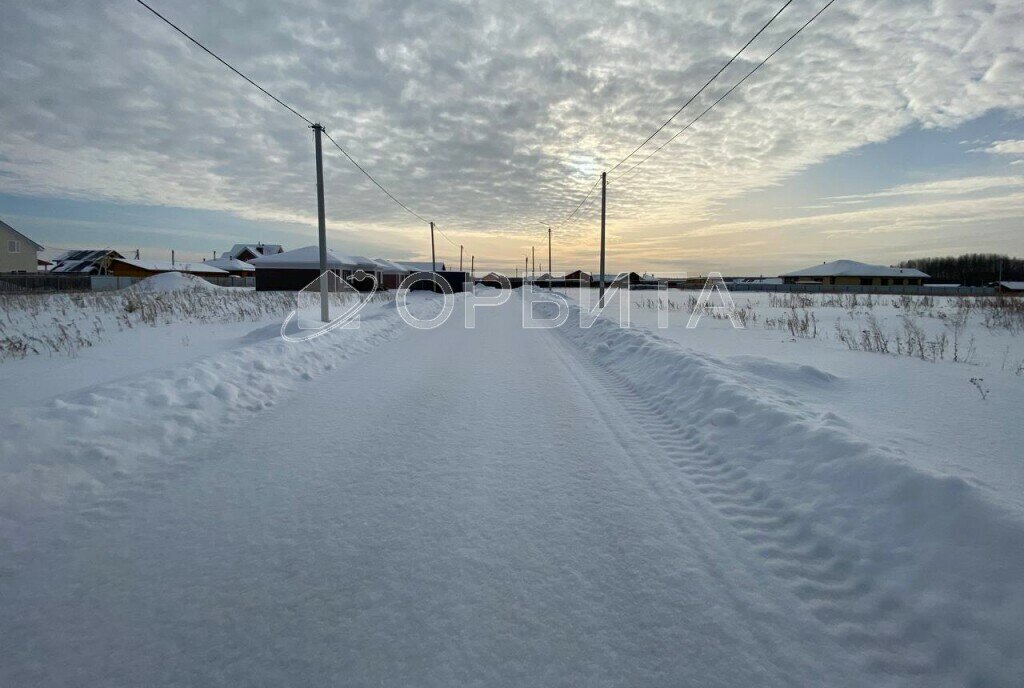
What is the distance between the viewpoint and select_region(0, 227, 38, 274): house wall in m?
45.5

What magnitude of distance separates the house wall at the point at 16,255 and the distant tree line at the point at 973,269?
13622 cm

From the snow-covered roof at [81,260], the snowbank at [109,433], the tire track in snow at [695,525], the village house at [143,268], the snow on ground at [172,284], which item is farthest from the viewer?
the snow-covered roof at [81,260]

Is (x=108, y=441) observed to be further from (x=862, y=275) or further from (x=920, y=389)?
(x=862, y=275)

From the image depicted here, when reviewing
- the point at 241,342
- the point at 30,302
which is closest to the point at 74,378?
the point at 241,342

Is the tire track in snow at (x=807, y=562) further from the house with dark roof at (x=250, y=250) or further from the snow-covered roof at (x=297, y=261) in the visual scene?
the house with dark roof at (x=250, y=250)

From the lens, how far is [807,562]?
9.48ft

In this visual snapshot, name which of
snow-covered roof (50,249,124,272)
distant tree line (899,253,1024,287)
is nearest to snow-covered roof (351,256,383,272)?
snow-covered roof (50,249,124,272)

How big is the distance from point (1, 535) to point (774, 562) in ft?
16.1

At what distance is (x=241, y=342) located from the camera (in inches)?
441

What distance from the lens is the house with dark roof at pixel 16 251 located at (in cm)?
4550

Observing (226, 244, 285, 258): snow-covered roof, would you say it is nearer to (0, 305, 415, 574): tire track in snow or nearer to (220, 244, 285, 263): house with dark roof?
(220, 244, 285, 263): house with dark roof

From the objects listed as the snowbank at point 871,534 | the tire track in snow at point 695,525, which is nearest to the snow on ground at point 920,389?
the snowbank at point 871,534

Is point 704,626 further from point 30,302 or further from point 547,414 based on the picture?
point 30,302

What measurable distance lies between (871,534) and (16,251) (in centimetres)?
6917
